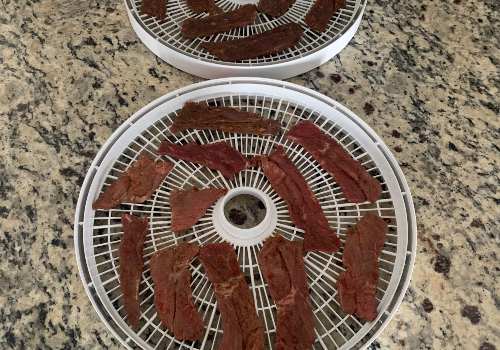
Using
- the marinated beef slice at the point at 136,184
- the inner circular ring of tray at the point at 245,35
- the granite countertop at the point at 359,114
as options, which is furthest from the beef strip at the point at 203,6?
the marinated beef slice at the point at 136,184

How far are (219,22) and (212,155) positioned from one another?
0.27 m

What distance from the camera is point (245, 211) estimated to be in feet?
2.53

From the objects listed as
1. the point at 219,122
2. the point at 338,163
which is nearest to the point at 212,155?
the point at 219,122

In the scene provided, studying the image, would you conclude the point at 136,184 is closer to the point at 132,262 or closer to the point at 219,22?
the point at 132,262

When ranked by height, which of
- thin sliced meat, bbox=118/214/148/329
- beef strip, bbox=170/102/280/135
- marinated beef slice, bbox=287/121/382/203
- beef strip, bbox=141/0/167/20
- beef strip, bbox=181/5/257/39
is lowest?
thin sliced meat, bbox=118/214/148/329

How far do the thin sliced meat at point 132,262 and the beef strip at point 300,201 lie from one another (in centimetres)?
20

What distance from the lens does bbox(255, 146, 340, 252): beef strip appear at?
72 centimetres

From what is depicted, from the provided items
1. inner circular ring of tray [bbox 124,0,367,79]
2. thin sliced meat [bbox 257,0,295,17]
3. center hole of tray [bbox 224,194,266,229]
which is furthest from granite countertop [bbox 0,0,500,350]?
center hole of tray [bbox 224,194,266,229]

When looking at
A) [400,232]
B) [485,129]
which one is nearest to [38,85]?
[400,232]

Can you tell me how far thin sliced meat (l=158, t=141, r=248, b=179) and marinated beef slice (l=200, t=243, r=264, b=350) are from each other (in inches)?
4.9

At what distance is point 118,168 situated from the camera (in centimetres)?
79

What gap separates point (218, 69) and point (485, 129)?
1.54ft

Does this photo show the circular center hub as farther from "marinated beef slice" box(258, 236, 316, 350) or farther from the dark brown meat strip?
the dark brown meat strip

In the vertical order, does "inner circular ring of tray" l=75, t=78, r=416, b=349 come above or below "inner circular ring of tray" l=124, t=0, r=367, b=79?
below
